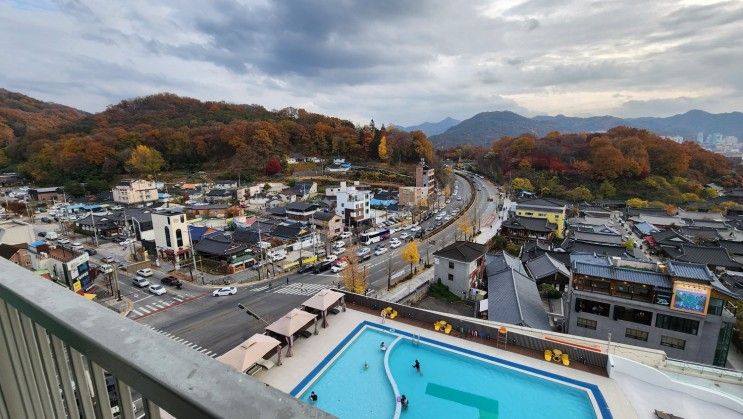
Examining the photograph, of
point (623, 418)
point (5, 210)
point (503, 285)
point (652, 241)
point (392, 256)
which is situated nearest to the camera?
point (623, 418)

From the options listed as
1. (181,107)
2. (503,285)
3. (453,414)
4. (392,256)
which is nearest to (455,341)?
(453,414)

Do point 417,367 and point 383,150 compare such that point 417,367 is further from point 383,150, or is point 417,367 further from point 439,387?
point 383,150

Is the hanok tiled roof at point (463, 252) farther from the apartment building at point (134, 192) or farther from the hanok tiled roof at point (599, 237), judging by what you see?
the apartment building at point (134, 192)

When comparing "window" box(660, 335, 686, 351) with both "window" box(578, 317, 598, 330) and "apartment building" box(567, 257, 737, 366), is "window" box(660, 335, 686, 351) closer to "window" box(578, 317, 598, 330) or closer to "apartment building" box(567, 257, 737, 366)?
"apartment building" box(567, 257, 737, 366)

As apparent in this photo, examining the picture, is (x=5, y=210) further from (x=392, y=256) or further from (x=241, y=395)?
(x=241, y=395)

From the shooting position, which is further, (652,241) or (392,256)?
(652,241)
